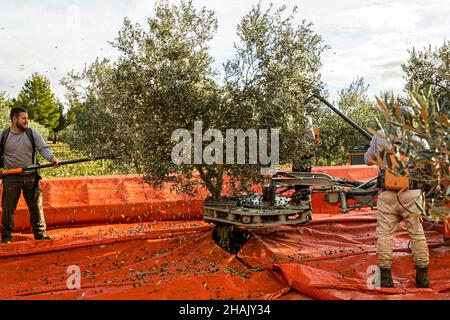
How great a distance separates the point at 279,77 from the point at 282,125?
0.69m

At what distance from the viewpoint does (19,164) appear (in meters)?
7.73

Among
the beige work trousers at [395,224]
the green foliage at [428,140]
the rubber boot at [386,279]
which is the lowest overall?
the rubber boot at [386,279]

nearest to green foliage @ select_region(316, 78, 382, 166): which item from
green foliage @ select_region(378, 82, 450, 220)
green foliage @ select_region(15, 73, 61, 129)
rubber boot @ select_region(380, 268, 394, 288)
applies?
rubber boot @ select_region(380, 268, 394, 288)

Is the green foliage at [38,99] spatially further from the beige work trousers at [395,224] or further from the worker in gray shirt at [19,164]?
the beige work trousers at [395,224]

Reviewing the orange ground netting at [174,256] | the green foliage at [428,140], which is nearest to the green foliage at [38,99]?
the orange ground netting at [174,256]

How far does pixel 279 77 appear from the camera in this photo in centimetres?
641

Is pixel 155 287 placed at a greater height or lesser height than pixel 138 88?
lesser

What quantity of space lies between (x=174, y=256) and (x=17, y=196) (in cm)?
312

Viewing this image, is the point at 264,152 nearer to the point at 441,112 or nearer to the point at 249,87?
the point at 249,87

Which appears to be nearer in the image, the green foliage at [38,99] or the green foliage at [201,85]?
the green foliage at [201,85]

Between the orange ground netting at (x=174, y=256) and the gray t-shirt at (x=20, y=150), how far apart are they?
4.46 feet

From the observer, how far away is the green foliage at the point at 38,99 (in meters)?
64.0

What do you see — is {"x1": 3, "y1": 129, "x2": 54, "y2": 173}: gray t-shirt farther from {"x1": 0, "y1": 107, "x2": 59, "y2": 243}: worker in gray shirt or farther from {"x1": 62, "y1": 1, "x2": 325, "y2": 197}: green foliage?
{"x1": 62, "y1": 1, "x2": 325, "y2": 197}: green foliage
